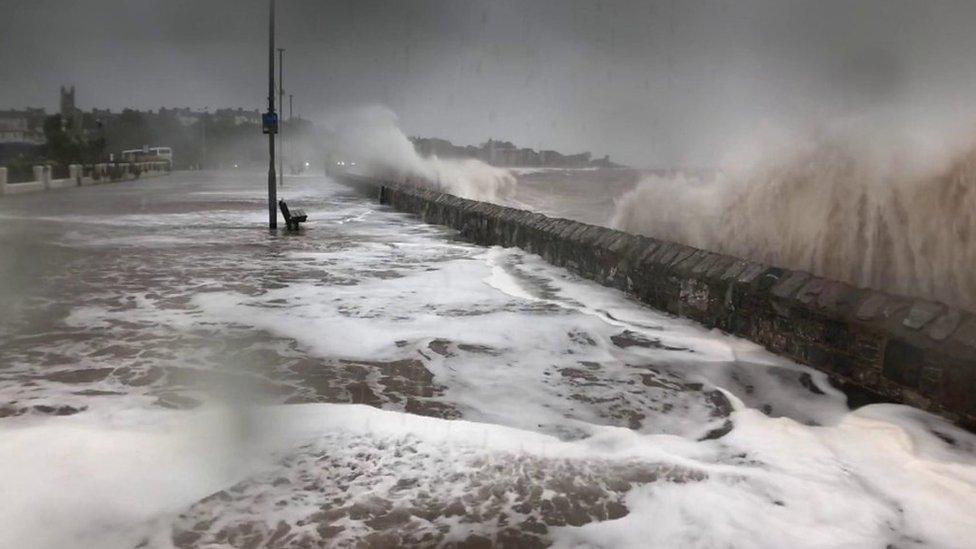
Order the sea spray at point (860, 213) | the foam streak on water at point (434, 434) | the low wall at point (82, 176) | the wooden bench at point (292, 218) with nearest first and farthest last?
the foam streak on water at point (434, 434) → the sea spray at point (860, 213) → the wooden bench at point (292, 218) → the low wall at point (82, 176)

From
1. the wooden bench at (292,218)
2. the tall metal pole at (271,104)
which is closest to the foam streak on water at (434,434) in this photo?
the wooden bench at (292,218)

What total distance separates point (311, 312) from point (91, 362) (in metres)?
2.11

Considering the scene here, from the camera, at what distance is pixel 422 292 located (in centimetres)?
791

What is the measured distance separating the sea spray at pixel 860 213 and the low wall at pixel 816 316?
82.1 inches

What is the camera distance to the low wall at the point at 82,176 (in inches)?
1064

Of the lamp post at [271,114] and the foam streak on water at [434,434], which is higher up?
the lamp post at [271,114]

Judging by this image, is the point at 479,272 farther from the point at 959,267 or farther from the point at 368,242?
the point at 959,267

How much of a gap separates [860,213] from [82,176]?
36852 millimetres

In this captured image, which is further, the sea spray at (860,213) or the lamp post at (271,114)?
the lamp post at (271,114)

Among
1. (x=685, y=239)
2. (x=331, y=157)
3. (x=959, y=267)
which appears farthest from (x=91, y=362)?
(x=331, y=157)

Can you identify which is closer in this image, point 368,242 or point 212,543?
point 212,543

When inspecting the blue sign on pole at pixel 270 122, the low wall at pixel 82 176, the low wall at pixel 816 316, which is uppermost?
the blue sign on pole at pixel 270 122

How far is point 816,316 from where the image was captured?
4.95 meters

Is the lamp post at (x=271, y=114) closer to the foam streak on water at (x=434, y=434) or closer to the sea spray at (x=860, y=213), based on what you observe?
the foam streak on water at (x=434, y=434)
